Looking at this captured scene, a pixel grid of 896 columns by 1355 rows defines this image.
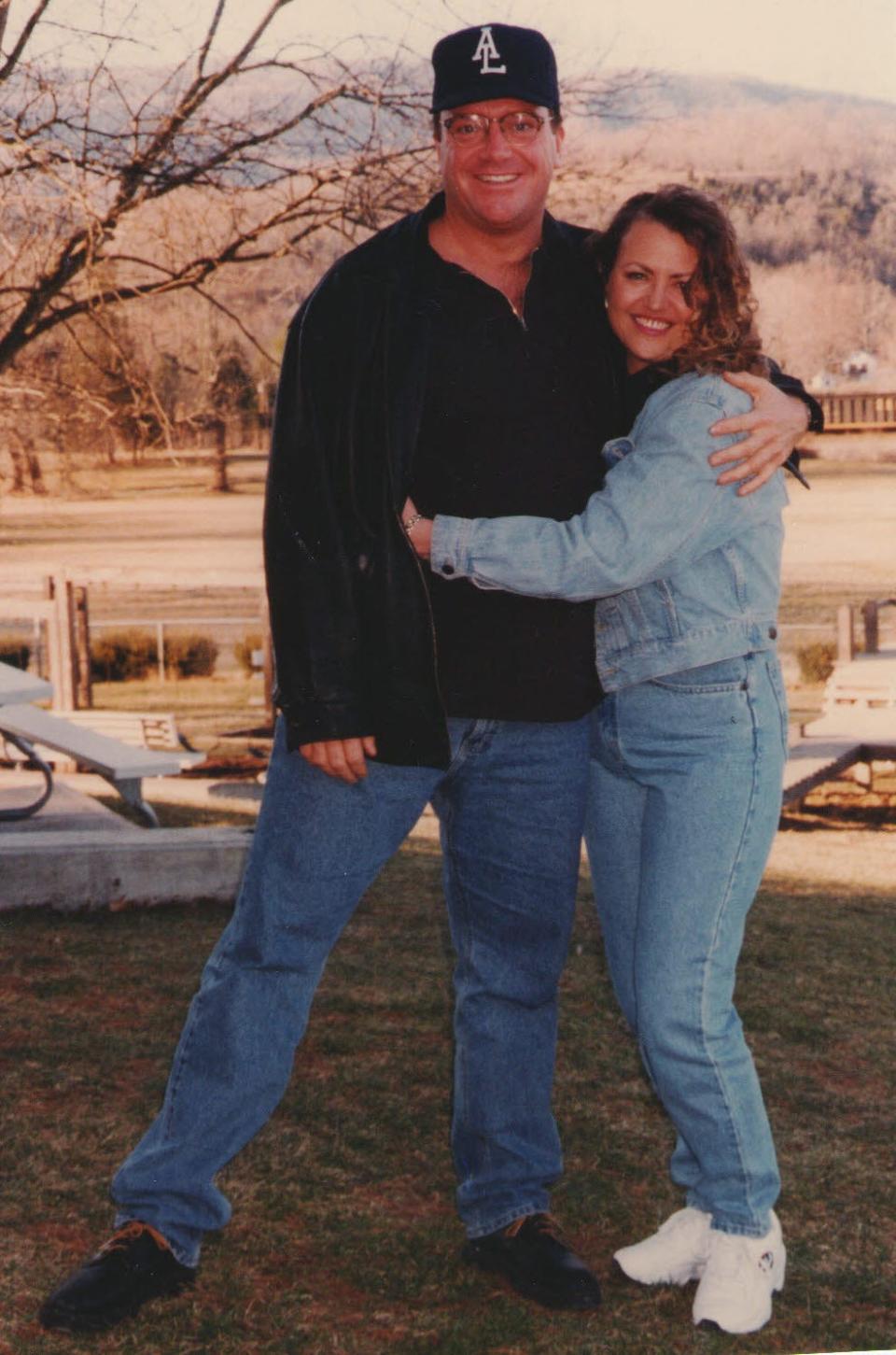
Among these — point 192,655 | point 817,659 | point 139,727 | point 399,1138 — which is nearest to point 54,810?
point 399,1138

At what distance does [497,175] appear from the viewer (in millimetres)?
2562

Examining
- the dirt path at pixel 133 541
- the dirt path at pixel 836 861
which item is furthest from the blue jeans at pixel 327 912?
the dirt path at pixel 133 541

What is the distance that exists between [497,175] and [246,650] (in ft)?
53.9

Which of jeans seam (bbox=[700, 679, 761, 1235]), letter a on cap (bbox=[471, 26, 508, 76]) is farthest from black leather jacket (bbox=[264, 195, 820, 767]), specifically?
jeans seam (bbox=[700, 679, 761, 1235])

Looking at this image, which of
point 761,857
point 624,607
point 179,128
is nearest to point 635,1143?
point 761,857

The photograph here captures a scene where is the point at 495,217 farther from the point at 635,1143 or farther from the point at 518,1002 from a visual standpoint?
the point at 635,1143

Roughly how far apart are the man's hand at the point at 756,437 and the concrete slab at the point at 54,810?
473cm

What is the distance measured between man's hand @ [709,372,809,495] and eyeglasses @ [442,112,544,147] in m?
0.53

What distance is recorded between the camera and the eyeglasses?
2590 mm

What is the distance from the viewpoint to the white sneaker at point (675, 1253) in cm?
273

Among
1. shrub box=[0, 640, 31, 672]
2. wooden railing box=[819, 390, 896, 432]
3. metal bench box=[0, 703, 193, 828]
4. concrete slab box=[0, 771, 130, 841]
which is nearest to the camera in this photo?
concrete slab box=[0, 771, 130, 841]

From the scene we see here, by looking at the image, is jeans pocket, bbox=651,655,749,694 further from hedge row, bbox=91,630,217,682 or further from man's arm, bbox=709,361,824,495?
hedge row, bbox=91,630,217,682

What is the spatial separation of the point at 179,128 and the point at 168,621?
11763 mm

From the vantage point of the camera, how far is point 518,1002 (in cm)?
281
